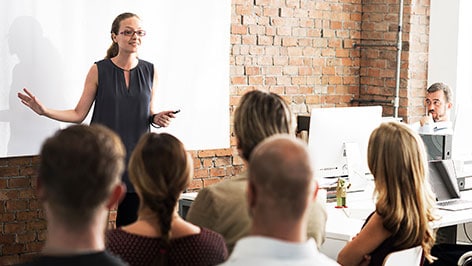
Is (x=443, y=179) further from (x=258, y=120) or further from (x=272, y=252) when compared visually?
(x=272, y=252)

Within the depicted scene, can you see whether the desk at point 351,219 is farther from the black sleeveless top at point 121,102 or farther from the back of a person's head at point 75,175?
the back of a person's head at point 75,175

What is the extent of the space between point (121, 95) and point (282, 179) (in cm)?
305

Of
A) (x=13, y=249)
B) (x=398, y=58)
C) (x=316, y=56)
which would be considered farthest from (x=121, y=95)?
(x=398, y=58)

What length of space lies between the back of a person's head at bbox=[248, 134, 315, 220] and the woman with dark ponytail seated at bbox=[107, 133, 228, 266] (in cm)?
61

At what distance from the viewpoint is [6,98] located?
500 cm

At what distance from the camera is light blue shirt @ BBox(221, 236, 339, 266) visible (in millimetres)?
1848

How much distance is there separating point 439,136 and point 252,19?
79.7 inches

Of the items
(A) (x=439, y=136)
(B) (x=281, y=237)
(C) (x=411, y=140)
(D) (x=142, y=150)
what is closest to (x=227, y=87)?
(A) (x=439, y=136)

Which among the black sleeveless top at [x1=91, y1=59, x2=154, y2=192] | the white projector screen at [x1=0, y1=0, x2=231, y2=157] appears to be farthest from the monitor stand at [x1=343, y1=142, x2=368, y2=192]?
the white projector screen at [x1=0, y1=0, x2=231, y2=157]

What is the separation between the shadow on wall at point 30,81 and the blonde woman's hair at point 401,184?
8.11ft

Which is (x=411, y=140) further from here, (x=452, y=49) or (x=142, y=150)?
(x=452, y=49)

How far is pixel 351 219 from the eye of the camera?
168 inches

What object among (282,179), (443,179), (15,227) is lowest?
(15,227)

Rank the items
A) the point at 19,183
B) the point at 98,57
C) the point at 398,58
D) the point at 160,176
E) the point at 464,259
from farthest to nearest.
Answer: the point at 398,58, the point at 98,57, the point at 19,183, the point at 464,259, the point at 160,176
